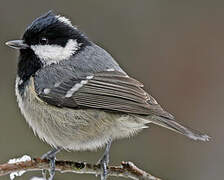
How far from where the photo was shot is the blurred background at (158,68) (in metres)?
6.07

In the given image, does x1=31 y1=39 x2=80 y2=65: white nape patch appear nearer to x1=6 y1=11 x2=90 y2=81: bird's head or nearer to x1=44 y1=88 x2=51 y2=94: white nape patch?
x1=6 y1=11 x2=90 y2=81: bird's head

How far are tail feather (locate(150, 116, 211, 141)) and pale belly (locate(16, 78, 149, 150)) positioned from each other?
0.16 m

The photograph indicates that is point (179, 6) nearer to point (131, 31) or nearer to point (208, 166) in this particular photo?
point (131, 31)

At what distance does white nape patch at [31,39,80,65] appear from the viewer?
383cm

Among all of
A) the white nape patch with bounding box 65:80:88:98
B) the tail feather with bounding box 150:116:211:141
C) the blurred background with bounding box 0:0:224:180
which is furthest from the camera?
the blurred background with bounding box 0:0:224:180

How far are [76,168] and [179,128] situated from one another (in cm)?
78

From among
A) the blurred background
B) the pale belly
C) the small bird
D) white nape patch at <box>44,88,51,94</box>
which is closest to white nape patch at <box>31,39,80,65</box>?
the small bird

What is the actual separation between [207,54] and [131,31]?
1188 mm

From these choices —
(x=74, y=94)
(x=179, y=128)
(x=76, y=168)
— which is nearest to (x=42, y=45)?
(x=74, y=94)

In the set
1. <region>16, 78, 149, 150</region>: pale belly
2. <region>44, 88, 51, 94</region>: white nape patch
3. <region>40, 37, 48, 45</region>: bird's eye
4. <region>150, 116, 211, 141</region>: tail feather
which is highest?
<region>40, 37, 48, 45</region>: bird's eye

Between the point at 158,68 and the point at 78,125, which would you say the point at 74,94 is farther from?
the point at 158,68

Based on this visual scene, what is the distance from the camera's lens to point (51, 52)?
152 inches

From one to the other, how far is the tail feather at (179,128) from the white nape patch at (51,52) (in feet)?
3.21

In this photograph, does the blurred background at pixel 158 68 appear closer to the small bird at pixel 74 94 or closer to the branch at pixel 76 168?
the small bird at pixel 74 94
